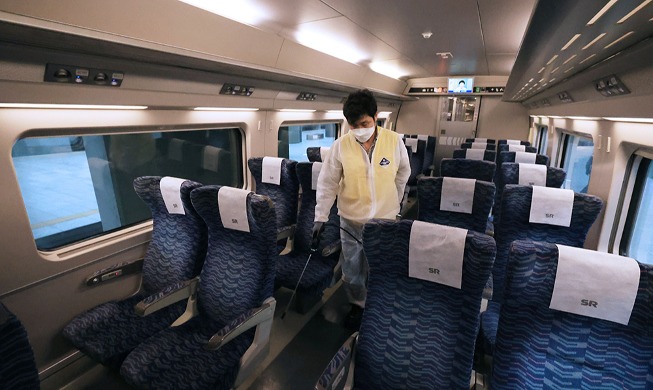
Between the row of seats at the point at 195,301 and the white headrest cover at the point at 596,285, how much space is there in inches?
57.7

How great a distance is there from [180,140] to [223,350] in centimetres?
256

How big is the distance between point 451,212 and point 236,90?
7.72ft

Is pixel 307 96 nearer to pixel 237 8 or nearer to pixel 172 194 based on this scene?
pixel 237 8

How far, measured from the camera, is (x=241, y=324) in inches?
68.8

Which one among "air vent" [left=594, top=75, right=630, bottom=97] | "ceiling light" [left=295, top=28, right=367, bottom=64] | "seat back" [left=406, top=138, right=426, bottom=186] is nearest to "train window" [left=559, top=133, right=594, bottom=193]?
"seat back" [left=406, top=138, right=426, bottom=186]

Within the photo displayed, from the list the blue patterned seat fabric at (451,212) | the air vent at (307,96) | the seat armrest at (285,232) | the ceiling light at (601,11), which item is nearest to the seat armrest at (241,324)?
the seat armrest at (285,232)

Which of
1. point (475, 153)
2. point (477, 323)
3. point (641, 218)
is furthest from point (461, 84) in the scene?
point (477, 323)

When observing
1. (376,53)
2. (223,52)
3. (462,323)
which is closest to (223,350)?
(462,323)

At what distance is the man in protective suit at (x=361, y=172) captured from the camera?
93.1 inches

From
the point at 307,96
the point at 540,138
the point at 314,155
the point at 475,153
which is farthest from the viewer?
the point at 540,138

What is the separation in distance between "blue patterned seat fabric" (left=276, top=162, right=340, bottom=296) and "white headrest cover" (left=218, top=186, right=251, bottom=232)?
992mm

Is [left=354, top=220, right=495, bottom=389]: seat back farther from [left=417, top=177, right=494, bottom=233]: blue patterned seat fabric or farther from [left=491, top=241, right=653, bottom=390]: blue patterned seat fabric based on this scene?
[left=417, top=177, right=494, bottom=233]: blue patterned seat fabric

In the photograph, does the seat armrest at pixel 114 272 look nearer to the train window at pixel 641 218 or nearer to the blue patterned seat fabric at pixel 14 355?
the blue patterned seat fabric at pixel 14 355

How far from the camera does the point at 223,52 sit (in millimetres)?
2590
